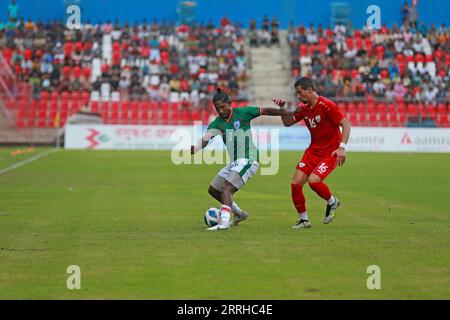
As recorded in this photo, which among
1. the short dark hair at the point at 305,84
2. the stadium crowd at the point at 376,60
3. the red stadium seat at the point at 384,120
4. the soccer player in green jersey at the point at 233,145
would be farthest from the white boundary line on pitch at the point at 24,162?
the red stadium seat at the point at 384,120

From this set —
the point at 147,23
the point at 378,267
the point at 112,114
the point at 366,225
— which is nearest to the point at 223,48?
the point at 147,23

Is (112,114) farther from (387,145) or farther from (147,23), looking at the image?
(387,145)

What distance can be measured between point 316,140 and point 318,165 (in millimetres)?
432

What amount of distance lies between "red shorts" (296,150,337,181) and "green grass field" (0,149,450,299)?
2.82 feet

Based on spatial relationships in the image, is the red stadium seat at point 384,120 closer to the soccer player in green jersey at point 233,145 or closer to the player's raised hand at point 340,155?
the soccer player in green jersey at point 233,145

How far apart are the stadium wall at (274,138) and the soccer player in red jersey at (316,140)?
2955cm

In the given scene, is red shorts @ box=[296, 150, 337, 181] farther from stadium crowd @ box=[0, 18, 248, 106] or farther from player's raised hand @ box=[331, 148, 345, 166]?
stadium crowd @ box=[0, 18, 248, 106]

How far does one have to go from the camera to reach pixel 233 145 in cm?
1368

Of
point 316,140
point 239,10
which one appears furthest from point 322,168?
point 239,10

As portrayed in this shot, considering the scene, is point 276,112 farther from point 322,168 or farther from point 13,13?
point 13,13

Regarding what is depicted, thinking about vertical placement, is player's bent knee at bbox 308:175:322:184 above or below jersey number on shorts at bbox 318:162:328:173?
below

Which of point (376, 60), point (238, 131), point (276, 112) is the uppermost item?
point (376, 60)

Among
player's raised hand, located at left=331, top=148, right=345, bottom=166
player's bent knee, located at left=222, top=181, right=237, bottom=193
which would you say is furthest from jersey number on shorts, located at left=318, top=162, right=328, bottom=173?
player's bent knee, located at left=222, top=181, right=237, bottom=193

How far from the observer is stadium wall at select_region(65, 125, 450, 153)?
143ft
